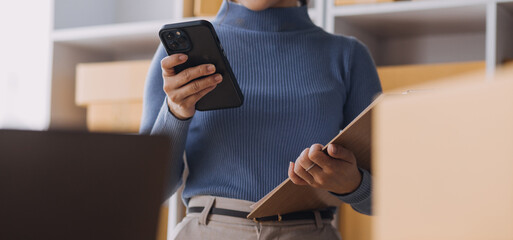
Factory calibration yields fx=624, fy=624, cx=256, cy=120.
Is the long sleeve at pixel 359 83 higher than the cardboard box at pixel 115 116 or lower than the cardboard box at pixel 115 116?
higher

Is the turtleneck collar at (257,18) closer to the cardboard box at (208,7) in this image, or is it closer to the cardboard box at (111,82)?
the cardboard box at (208,7)

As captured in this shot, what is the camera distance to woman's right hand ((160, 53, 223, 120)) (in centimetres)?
90

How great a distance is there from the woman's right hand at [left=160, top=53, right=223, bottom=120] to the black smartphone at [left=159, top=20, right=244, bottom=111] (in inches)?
0.6

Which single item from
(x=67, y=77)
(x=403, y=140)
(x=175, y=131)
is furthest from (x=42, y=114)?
(x=403, y=140)

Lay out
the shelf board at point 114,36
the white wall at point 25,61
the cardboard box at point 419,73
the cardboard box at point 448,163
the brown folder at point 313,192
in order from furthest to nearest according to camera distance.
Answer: the white wall at point 25,61
the shelf board at point 114,36
the cardboard box at point 419,73
the brown folder at point 313,192
the cardboard box at point 448,163

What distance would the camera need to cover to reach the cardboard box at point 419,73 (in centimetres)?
168

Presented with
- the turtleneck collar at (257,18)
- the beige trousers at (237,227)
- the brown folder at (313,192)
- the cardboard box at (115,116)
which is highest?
the turtleneck collar at (257,18)

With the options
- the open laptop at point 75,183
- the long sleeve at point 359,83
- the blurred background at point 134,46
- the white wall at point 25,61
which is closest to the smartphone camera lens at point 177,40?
the long sleeve at point 359,83

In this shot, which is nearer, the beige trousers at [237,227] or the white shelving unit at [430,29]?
the beige trousers at [237,227]

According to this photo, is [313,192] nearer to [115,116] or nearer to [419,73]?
[419,73]

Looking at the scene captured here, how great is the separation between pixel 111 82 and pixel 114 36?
19 centimetres

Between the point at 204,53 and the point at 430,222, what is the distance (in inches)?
24.8

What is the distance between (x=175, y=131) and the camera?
0.95 meters

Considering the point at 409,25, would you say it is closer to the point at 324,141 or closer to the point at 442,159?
the point at 324,141
